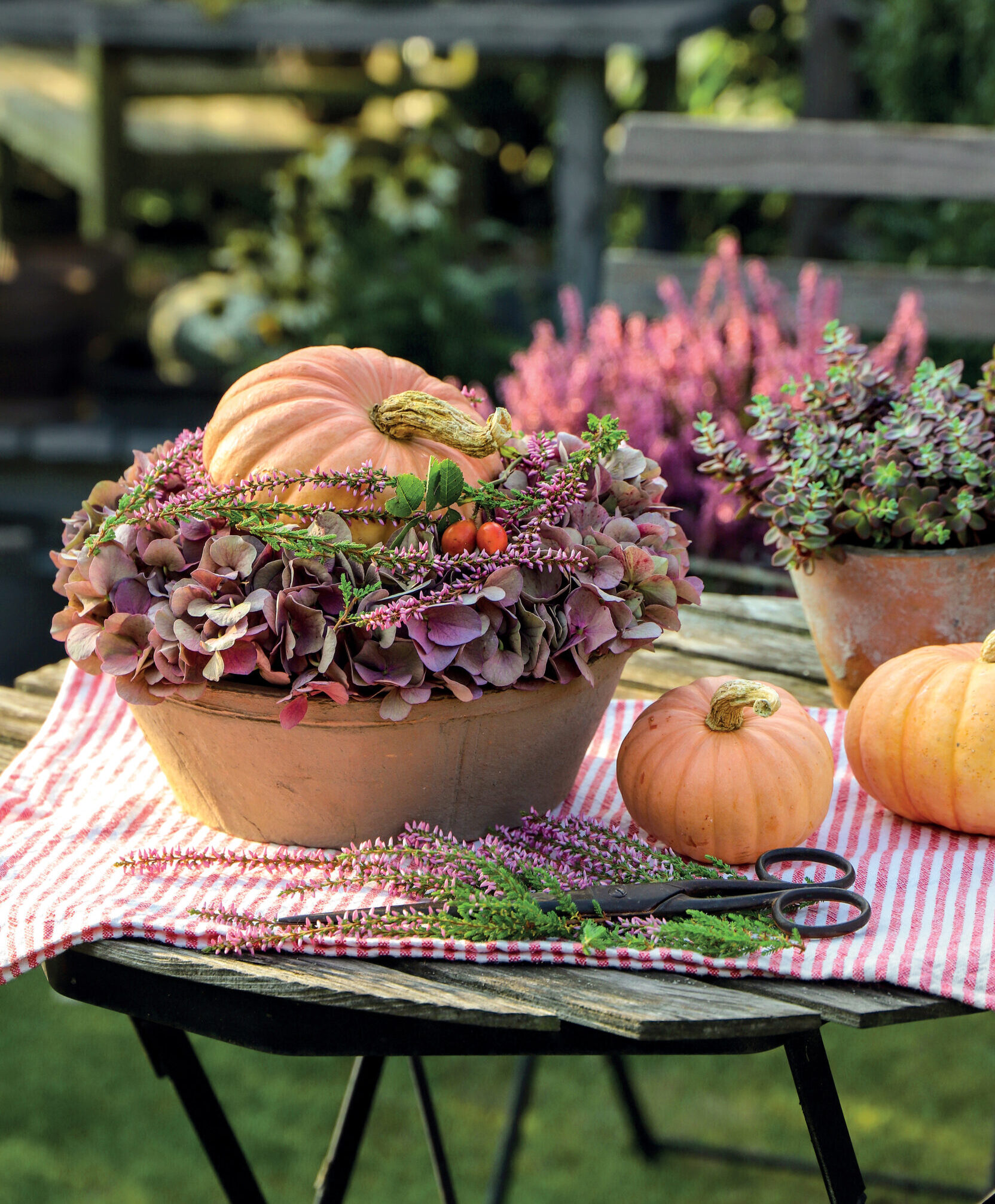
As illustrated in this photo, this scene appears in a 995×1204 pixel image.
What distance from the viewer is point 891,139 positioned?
350 cm

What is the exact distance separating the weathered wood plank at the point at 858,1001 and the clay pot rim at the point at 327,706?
0.28m

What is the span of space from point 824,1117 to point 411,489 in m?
0.56

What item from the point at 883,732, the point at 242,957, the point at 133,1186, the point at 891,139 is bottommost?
the point at 133,1186

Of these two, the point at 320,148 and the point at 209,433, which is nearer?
the point at 209,433

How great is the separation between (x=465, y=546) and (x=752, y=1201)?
1644 millimetres

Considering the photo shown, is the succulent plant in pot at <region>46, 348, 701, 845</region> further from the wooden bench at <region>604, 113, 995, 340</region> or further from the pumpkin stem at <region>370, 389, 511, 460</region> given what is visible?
the wooden bench at <region>604, 113, 995, 340</region>

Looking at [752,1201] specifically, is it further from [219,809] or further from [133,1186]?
[219,809]

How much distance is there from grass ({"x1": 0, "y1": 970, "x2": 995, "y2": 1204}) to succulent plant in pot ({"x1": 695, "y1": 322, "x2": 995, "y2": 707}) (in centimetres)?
125

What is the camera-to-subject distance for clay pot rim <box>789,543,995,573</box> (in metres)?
1.31

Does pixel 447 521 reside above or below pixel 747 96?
below

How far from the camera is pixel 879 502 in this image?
1302mm

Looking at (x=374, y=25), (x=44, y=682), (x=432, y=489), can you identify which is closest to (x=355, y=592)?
(x=432, y=489)

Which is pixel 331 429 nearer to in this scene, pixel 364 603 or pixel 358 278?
pixel 364 603

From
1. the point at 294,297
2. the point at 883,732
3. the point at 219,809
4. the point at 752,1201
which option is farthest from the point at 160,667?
the point at 294,297
